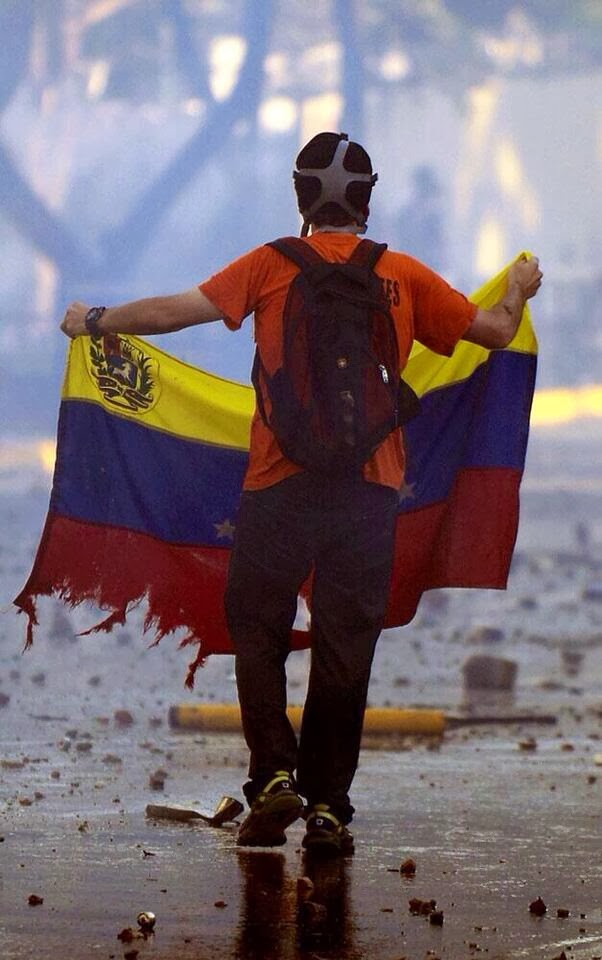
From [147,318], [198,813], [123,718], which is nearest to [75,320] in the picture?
[147,318]

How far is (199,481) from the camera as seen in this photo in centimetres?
573

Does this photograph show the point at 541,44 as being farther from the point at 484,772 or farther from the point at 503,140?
the point at 484,772

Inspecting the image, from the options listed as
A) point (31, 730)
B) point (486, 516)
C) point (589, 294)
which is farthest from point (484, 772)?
point (589, 294)

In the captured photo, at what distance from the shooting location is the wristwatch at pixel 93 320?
5.09 m

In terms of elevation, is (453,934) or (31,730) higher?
(31,730)

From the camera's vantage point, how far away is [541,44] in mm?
57875

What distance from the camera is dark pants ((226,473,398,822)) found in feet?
16.0

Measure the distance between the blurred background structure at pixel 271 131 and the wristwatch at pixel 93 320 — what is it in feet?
141

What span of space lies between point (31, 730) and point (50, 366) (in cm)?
3706

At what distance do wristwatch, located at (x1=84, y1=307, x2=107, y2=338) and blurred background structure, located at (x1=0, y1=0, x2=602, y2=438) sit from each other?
4296cm

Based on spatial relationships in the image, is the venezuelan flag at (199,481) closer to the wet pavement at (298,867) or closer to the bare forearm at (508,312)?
the bare forearm at (508,312)

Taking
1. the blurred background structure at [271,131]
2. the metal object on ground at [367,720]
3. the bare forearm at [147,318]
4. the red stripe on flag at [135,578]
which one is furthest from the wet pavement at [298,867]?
the blurred background structure at [271,131]

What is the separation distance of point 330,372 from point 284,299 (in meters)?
0.23

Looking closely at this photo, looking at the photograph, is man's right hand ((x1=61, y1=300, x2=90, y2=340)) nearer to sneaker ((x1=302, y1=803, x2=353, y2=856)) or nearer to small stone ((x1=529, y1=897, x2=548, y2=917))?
sneaker ((x1=302, y1=803, x2=353, y2=856))
